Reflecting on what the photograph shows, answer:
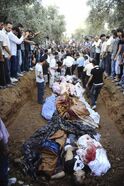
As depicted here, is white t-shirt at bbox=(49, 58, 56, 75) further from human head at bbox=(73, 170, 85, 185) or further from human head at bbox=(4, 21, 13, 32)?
human head at bbox=(73, 170, 85, 185)

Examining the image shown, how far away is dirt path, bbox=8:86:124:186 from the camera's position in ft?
27.3

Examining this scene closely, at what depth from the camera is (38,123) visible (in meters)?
12.7

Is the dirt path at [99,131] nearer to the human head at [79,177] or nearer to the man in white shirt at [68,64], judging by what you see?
the human head at [79,177]

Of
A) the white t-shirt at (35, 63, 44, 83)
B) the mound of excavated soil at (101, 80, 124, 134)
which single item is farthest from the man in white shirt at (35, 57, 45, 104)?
the mound of excavated soil at (101, 80, 124, 134)

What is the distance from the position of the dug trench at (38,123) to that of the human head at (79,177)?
17 centimetres

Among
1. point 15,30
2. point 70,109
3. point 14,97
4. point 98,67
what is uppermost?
point 15,30

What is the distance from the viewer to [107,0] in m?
22.0

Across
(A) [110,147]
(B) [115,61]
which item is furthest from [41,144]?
(B) [115,61]

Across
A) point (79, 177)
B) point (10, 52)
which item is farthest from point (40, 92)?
point (79, 177)

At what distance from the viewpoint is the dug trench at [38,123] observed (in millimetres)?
8422

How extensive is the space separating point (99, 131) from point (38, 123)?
226 cm

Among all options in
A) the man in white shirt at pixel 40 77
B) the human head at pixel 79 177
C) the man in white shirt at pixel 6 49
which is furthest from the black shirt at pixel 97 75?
the human head at pixel 79 177

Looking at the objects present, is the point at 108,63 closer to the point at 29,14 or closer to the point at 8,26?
the point at 8,26

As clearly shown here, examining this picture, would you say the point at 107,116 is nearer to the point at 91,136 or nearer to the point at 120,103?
the point at 120,103
